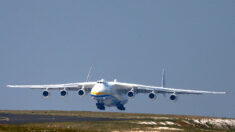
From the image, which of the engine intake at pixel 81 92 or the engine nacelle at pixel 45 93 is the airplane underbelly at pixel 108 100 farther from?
the engine nacelle at pixel 45 93

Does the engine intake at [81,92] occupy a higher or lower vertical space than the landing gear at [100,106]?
higher

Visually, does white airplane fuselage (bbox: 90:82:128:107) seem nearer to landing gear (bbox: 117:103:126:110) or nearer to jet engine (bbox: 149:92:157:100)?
landing gear (bbox: 117:103:126:110)

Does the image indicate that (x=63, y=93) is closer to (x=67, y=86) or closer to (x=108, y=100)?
(x=67, y=86)

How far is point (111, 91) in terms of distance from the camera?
74.8m

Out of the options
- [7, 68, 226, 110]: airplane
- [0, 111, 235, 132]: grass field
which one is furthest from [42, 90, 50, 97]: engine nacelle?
[0, 111, 235, 132]: grass field

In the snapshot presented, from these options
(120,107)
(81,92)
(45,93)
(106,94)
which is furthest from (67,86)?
(120,107)

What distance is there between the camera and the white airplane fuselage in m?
72.2

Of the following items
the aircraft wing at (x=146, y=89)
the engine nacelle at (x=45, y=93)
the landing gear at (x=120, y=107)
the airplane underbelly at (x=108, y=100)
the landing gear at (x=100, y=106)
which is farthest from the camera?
the landing gear at (x=120, y=107)

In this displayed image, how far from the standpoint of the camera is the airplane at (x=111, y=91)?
7269 cm

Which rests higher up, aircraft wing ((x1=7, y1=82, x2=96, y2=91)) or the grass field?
aircraft wing ((x1=7, y1=82, x2=96, y2=91))

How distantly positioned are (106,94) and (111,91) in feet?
6.00

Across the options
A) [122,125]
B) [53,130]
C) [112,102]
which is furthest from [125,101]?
[53,130]

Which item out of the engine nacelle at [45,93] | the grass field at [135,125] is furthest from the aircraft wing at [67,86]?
the grass field at [135,125]

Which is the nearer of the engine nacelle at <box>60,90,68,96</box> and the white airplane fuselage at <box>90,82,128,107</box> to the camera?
the white airplane fuselage at <box>90,82,128,107</box>
